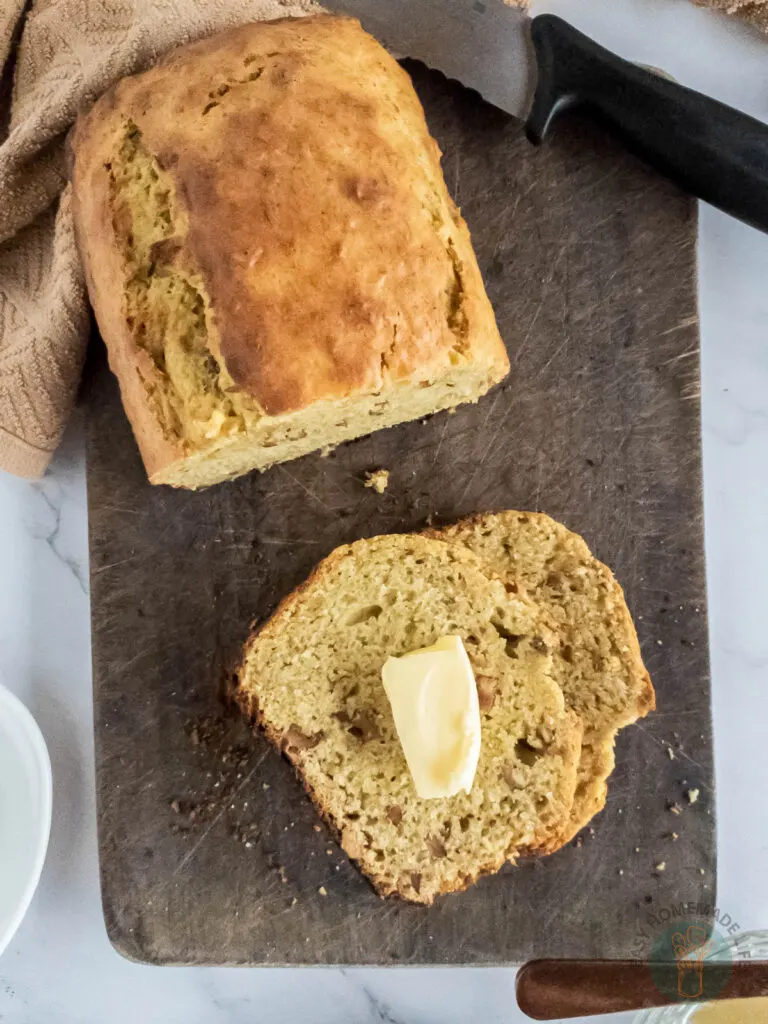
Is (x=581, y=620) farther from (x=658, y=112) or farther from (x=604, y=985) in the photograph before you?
(x=658, y=112)

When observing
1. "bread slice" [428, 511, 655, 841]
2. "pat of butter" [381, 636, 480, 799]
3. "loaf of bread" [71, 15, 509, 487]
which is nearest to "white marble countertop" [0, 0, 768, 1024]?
"bread slice" [428, 511, 655, 841]

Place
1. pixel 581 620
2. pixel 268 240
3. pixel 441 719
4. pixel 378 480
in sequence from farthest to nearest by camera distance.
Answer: pixel 378 480 → pixel 581 620 → pixel 441 719 → pixel 268 240

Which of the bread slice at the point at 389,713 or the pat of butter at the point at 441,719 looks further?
the bread slice at the point at 389,713

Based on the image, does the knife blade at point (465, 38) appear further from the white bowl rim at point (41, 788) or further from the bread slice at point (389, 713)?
the white bowl rim at point (41, 788)

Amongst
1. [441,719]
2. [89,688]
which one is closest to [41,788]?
[89,688]

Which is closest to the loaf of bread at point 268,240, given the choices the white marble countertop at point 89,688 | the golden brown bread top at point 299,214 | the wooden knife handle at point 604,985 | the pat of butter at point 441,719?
the golden brown bread top at point 299,214

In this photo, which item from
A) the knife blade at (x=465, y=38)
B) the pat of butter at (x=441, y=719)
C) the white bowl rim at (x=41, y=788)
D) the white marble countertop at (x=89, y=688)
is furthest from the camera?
the white marble countertop at (x=89, y=688)
